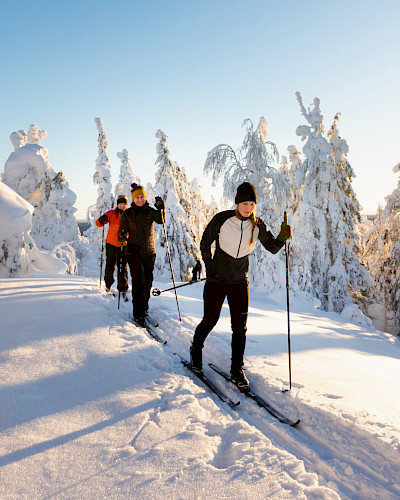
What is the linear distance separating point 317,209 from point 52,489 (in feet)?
58.1

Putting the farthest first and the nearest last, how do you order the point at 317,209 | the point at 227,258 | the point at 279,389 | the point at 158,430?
the point at 317,209 → the point at 227,258 → the point at 279,389 → the point at 158,430

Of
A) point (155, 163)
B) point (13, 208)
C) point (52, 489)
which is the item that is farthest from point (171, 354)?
point (155, 163)

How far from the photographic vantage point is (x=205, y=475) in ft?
6.45

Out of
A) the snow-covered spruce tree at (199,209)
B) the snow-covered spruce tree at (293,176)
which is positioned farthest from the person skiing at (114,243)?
the snow-covered spruce tree at (199,209)

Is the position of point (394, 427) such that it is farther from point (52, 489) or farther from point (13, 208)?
point (13, 208)

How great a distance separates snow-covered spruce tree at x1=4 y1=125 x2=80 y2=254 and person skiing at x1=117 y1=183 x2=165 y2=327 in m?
16.4

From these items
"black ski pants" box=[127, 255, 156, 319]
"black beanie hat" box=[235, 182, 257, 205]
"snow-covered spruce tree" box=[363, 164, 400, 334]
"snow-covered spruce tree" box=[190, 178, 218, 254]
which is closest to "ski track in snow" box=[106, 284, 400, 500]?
"black beanie hat" box=[235, 182, 257, 205]

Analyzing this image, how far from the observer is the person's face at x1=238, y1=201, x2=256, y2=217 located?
3.39 metres

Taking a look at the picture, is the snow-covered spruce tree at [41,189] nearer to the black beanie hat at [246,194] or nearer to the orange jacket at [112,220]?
the orange jacket at [112,220]

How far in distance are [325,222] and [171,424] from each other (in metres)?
17.1

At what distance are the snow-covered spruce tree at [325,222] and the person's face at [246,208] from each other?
1405 centimetres

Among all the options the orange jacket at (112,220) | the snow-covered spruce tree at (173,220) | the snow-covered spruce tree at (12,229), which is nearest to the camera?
the orange jacket at (112,220)

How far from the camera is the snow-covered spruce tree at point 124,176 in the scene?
29.2 metres

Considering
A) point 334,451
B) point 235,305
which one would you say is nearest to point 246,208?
point 235,305
